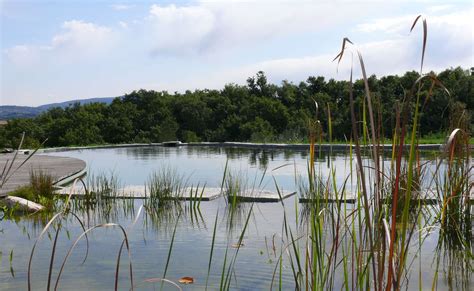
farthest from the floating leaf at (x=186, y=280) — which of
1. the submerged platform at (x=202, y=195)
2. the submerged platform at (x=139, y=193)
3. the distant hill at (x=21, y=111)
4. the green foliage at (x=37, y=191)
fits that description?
the distant hill at (x=21, y=111)

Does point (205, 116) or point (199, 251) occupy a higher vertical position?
point (205, 116)

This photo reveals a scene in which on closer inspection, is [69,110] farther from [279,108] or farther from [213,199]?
[213,199]

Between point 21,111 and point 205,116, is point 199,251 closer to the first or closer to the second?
point 205,116

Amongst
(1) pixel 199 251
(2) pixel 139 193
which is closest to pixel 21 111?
(2) pixel 139 193

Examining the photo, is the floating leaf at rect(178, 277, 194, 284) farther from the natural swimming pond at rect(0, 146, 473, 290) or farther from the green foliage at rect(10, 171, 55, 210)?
the green foliage at rect(10, 171, 55, 210)

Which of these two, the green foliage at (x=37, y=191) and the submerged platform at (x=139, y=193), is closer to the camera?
the green foliage at (x=37, y=191)

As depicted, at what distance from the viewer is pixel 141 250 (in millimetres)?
4008

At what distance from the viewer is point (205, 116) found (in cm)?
2183

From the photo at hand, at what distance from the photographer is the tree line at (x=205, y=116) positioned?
773 inches

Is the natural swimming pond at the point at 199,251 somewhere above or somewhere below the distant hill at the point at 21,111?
below

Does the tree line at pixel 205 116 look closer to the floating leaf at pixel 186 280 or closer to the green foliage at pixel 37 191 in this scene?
the green foliage at pixel 37 191

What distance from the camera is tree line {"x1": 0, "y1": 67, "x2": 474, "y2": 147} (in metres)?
19.6

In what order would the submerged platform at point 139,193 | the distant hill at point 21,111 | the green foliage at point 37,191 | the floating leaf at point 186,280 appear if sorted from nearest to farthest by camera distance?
1. the floating leaf at point 186,280
2. the green foliage at point 37,191
3. the submerged platform at point 139,193
4. the distant hill at point 21,111

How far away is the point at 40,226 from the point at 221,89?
19607 mm
